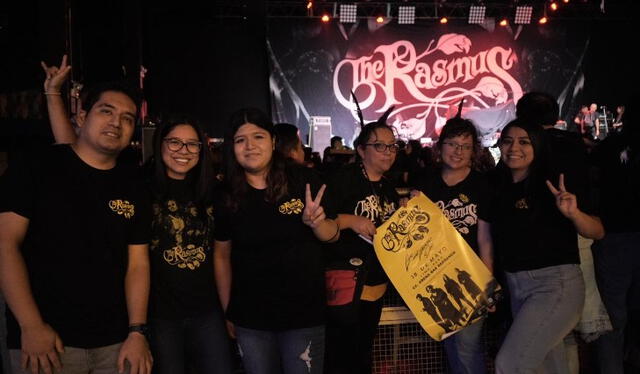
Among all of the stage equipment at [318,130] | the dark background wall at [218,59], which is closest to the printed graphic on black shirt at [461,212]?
the dark background wall at [218,59]

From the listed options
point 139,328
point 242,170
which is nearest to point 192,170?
point 242,170

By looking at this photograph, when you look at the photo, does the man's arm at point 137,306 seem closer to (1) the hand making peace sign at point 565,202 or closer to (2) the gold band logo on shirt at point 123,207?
(2) the gold band logo on shirt at point 123,207

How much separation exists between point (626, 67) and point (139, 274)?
16105 mm

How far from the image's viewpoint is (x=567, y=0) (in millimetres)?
13328

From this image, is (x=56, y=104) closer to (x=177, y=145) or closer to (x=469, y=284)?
(x=177, y=145)

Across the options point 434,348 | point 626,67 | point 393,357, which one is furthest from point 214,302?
point 626,67

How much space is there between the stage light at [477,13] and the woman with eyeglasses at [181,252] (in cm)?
1279

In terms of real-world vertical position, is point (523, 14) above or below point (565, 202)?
above

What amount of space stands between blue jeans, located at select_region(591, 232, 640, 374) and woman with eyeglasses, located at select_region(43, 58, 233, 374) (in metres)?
2.38

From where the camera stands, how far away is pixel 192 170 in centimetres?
262

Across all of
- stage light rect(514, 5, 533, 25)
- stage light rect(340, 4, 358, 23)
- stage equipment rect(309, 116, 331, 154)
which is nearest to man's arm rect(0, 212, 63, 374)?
stage equipment rect(309, 116, 331, 154)

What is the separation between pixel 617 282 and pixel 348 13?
11.5m

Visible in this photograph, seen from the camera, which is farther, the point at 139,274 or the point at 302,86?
the point at 302,86

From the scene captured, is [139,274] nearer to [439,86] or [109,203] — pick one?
[109,203]
